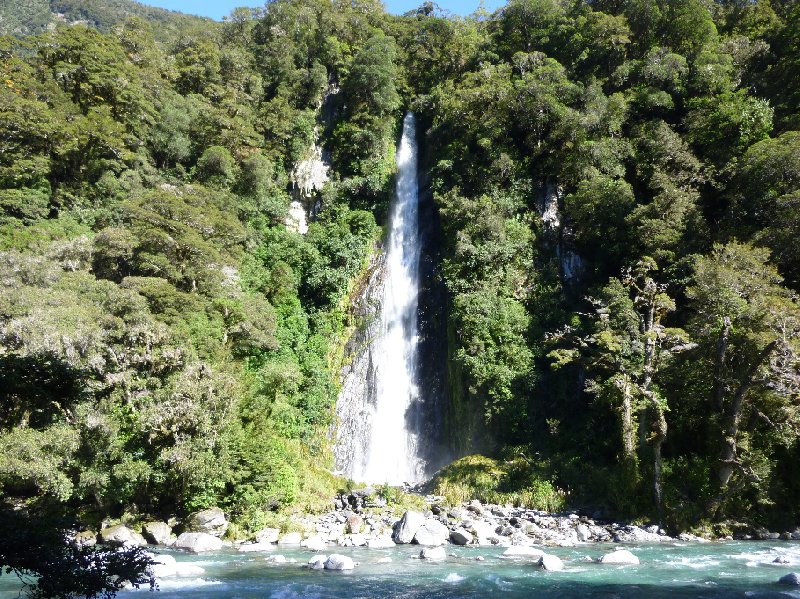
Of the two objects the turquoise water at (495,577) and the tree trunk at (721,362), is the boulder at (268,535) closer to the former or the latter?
the turquoise water at (495,577)

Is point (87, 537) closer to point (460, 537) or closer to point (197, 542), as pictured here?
point (197, 542)

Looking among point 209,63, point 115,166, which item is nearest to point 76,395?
point 115,166

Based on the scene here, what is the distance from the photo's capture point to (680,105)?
24406mm

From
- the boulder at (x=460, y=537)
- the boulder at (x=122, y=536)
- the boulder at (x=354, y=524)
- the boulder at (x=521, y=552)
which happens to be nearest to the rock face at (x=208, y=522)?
the boulder at (x=122, y=536)

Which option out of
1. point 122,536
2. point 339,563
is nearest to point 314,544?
point 339,563

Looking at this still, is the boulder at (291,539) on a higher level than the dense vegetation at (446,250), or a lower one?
lower

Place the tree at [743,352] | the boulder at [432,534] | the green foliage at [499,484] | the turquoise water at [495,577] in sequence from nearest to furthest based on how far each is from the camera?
the turquoise water at [495,577] → the tree at [743,352] → the boulder at [432,534] → the green foliage at [499,484]

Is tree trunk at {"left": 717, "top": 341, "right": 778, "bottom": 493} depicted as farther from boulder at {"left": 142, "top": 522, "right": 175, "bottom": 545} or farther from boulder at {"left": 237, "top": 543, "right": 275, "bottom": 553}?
boulder at {"left": 142, "top": 522, "right": 175, "bottom": 545}

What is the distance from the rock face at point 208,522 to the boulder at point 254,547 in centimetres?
97

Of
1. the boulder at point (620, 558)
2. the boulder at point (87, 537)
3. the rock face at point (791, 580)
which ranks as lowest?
the boulder at point (87, 537)

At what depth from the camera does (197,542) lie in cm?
1305

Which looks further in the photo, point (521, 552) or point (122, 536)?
point (122, 536)

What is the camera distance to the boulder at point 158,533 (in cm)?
1355

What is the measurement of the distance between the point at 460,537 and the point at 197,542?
6938mm
